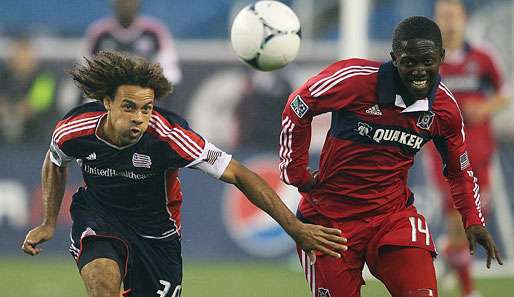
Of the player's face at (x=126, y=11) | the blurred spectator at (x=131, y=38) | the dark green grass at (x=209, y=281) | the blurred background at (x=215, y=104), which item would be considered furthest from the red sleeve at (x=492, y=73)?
the player's face at (x=126, y=11)

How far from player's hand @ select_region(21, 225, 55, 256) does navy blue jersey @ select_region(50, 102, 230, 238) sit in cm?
26

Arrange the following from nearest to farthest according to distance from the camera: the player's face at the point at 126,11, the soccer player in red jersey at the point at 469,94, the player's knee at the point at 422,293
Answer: the player's knee at the point at 422,293 → the soccer player in red jersey at the point at 469,94 → the player's face at the point at 126,11

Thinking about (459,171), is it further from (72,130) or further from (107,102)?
(72,130)

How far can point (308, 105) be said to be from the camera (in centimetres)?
569

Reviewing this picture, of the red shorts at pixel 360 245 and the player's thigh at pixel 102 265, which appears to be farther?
the red shorts at pixel 360 245

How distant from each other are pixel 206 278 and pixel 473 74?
2865mm

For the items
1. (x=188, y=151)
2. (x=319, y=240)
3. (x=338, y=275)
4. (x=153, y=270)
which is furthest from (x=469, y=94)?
(x=319, y=240)

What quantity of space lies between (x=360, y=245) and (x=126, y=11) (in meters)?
4.68

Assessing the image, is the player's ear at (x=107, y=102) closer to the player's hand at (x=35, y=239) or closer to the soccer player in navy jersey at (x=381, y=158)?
the player's hand at (x=35, y=239)

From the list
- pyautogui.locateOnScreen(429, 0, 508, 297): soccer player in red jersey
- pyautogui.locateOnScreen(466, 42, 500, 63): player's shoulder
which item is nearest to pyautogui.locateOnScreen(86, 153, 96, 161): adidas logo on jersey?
pyautogui.locateOnScreen(429, 0, 508, 297): soccer player in red jersey

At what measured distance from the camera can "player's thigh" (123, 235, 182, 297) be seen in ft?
19.4

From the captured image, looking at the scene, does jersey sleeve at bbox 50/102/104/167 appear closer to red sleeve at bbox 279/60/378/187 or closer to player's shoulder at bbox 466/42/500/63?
red sleeve at bbox 279/60/378/187

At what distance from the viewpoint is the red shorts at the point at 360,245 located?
225 inches

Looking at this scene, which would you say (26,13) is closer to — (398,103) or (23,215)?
(23,215)
